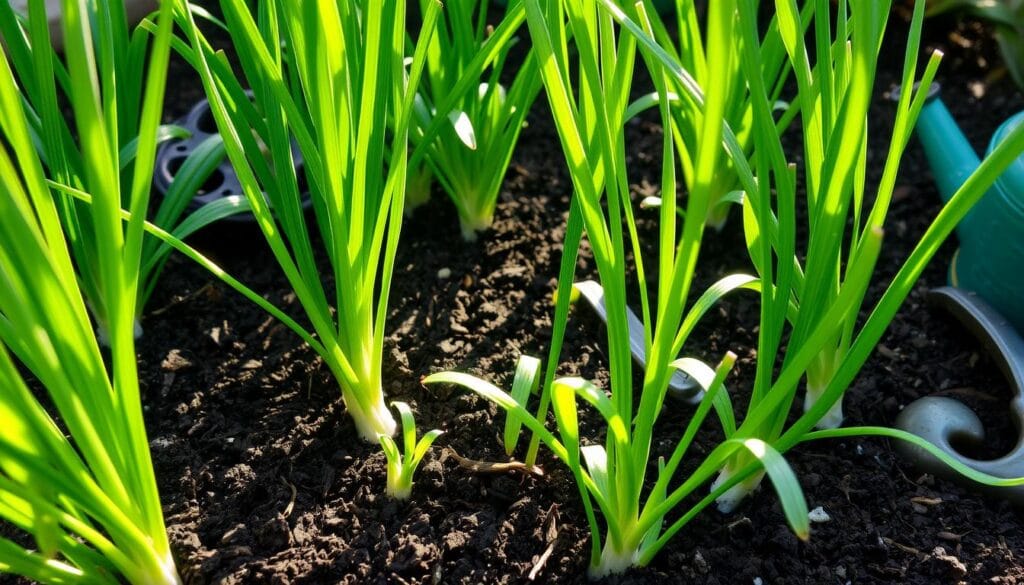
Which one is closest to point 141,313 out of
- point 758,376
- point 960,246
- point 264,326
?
point 264,326

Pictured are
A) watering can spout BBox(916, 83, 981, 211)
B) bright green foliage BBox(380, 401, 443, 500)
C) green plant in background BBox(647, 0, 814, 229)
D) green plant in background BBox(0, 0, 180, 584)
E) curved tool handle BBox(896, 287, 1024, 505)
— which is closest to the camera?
green plant in background BBox(0, 0, 180, 584)

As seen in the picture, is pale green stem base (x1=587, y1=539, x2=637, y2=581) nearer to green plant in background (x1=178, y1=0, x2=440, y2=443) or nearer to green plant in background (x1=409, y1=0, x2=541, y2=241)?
green plant in background (x1=178, y1=0, x2=440, y2=443)

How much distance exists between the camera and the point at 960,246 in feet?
4.30

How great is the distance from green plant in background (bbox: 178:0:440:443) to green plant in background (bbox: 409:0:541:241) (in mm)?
171

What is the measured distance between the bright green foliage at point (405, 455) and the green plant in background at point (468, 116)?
38 cm

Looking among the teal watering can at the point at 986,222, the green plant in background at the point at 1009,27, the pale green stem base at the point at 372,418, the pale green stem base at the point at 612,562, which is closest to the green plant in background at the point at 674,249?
the pale green stem base at the point at 612,562

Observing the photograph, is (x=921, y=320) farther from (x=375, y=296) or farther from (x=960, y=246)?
(x=375, y=296)

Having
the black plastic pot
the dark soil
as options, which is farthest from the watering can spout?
the black plastic pot

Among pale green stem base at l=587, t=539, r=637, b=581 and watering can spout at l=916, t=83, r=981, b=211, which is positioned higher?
watering can spout at l=916, t=83, r=981, b=211

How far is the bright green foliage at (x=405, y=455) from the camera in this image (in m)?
0.90

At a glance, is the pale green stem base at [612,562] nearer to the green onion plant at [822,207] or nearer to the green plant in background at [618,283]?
the green plant in background at [618,283]

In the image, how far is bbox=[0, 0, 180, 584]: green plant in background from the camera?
1.99ft

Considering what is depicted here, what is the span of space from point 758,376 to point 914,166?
90 cm

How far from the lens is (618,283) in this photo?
2.54 ft
